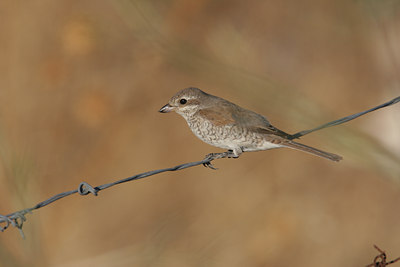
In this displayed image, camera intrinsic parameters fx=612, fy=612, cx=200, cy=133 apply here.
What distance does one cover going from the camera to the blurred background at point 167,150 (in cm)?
1076

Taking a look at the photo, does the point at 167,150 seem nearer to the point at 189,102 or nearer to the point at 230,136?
the point at 189,102

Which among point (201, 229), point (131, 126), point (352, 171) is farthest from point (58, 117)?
point (352, 171)

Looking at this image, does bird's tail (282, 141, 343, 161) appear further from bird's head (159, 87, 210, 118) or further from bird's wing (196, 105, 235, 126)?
bird's head (159, 87, 210, 118)

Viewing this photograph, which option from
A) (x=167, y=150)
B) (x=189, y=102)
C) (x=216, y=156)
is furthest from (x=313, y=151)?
Answer: (x=167, y=150)

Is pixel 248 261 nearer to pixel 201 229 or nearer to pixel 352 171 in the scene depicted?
pixel 201 229

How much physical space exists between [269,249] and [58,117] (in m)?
4.60

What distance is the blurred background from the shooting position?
10.8m

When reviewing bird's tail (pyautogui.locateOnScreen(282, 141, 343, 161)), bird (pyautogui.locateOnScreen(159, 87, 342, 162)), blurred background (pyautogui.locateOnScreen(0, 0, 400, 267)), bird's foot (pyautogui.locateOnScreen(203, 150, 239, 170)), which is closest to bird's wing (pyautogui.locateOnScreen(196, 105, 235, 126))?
bird (pyautogui.locateOnScreen(159, 87, 342, 162))

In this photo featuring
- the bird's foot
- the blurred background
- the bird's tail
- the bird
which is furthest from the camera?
the blurred background

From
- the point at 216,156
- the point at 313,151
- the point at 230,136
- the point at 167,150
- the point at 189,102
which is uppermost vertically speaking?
the point at 167,150

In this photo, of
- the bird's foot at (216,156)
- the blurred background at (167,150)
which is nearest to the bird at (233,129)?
the bird's foot at (216,156)

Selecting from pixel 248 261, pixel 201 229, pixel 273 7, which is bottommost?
pixel 248 261

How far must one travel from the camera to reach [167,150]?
11.8 metres

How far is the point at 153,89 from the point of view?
Answer: 476 inches
